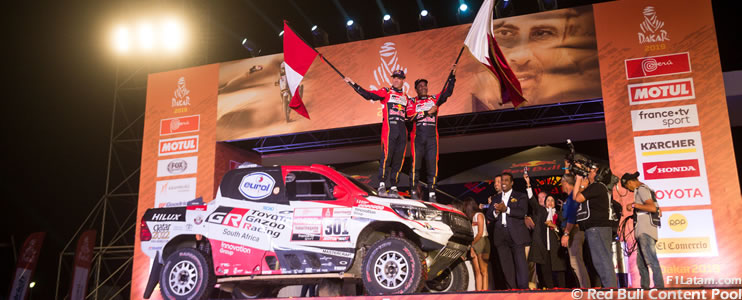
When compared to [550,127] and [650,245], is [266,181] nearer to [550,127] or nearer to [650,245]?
[650,245]

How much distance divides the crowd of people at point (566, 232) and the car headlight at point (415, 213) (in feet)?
5.50

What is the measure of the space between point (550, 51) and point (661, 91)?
6.56ft

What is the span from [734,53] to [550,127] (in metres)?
3.75

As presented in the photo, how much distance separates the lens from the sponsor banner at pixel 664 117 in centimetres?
931

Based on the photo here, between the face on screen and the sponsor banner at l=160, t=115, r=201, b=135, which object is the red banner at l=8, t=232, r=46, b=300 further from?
the face on screen

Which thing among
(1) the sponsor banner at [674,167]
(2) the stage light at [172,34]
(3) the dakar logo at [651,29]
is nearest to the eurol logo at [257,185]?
(1) the sponsor banner at [674,167]

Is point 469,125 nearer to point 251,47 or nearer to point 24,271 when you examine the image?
point 251,47

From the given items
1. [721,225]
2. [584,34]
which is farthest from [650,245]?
[584,34]

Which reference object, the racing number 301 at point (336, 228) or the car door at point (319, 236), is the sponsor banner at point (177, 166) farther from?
the racing number 301 at point (336, 228)

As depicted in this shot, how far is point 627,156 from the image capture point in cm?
951

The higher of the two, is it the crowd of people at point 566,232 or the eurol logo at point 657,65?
the eurol logo at point 657,65

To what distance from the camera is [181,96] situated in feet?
41.7

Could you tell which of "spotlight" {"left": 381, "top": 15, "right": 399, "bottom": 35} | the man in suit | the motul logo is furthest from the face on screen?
the motul logo

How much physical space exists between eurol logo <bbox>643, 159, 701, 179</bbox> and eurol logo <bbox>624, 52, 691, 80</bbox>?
5.01 ft
